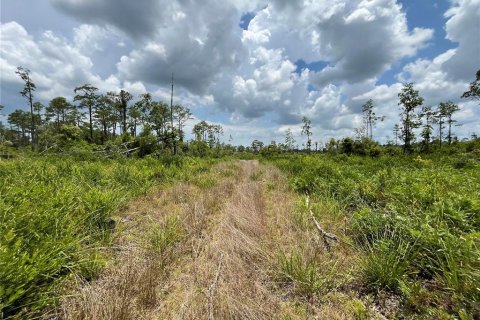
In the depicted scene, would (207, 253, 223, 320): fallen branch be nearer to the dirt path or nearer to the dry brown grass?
the dirt path

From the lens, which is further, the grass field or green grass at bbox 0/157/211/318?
the grass field

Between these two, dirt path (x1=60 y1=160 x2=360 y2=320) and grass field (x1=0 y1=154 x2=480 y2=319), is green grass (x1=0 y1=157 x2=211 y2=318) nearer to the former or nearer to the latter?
grass field (x1=0 y1=154 x2=480 y2=319)

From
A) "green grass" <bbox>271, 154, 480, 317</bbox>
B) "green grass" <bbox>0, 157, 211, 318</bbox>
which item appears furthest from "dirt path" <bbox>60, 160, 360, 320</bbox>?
"green grass" <bbox>271, 154, 480, 317</bbox>

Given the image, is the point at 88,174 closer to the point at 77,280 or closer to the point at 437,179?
the point at 77,280

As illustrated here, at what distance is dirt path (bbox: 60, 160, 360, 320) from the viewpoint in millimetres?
1982

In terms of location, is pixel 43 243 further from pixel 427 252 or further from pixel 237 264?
pixel 427 252

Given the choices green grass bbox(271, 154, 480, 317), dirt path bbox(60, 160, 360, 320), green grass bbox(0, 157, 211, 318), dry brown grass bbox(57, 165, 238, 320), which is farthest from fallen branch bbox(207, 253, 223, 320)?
green grass bbox(271, 154, 480, 317)

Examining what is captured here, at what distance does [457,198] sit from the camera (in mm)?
3289

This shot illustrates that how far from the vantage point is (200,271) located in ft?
8.75

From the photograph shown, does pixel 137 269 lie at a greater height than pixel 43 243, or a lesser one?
lesser

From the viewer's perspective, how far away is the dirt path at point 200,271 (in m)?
1.98

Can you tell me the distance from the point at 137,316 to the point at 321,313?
161 cm

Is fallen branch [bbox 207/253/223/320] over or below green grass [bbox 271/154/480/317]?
below

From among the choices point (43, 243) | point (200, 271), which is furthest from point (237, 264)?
point (43, 243)
